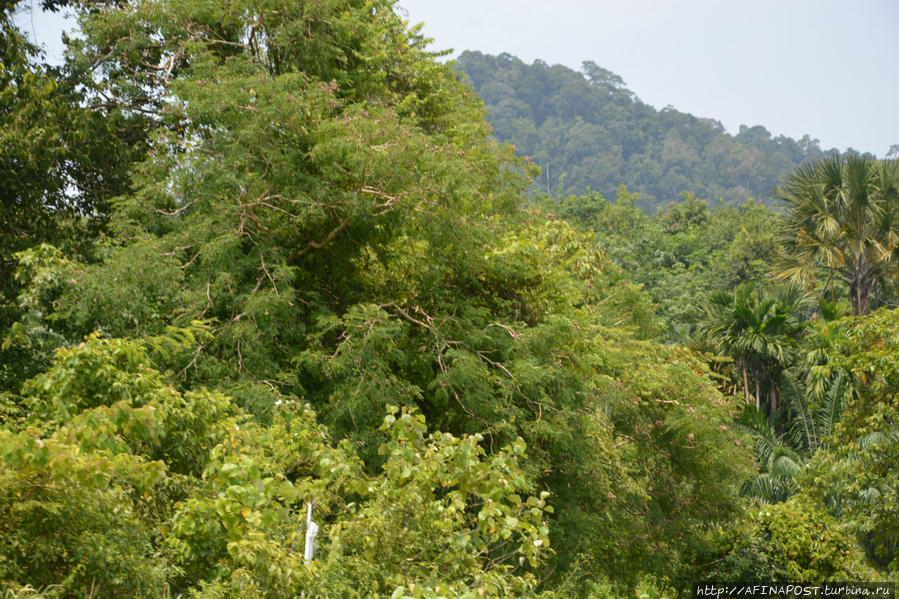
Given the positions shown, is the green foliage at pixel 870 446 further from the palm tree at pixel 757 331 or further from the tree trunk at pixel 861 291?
the palm tree at pixel 757 331

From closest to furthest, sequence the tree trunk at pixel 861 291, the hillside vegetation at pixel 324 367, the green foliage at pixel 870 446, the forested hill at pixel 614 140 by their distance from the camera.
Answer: the hillside vegetation at pixel 324 367 → the green foliage at pixel 870 446 → the tree trunk at pixel 861 291 → the forested hill at pixel 614 140

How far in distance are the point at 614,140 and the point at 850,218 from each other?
9013 centimetres

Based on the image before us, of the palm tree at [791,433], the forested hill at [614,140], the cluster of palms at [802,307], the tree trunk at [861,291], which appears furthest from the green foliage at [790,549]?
the forested hill at [614,140]

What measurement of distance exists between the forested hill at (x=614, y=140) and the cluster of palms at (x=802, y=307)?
60.5 m

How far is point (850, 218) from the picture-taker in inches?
657

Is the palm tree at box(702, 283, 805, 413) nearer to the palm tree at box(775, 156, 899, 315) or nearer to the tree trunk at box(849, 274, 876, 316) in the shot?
the palm tree at box(775, 156, 899, 315)

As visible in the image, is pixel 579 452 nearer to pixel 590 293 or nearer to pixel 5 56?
pixel 590 293

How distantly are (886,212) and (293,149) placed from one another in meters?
13.1

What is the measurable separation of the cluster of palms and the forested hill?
60.5 m

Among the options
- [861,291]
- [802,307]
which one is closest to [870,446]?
[861,291]

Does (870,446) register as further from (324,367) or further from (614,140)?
(614,140)

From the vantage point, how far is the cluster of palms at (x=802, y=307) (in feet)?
52.7

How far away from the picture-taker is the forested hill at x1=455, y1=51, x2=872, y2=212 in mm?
92562

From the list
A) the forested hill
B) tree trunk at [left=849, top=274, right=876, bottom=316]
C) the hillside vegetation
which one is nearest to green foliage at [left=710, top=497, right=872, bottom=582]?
the hillside vegetation
